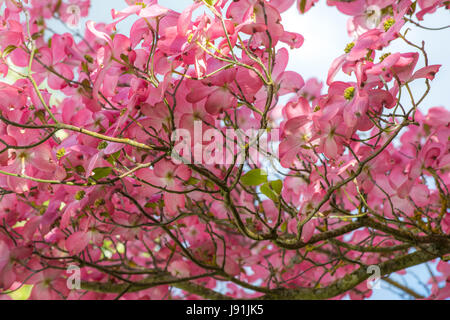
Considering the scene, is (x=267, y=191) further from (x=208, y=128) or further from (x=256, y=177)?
(x=208, y=128)

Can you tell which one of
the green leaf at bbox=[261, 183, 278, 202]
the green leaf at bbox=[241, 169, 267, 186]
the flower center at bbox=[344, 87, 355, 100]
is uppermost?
the flower center at bbox=[344, 87, 355, 100]

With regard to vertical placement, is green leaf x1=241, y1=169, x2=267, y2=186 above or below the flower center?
below

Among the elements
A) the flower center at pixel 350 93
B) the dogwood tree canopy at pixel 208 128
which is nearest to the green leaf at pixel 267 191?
the dogwood tree canopy at pixel 208 128

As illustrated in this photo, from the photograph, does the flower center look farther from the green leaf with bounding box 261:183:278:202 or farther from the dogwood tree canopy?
the green leaf with bounding box 261:183:278:202

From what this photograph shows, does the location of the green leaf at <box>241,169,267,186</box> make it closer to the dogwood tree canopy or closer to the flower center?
the dogwood tree canopy

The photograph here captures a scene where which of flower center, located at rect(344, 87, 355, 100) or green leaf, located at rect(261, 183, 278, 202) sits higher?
flower center, located at rect(344, 87, 355, 100)

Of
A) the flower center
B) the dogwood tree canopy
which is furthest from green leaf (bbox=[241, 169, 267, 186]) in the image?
the flower center

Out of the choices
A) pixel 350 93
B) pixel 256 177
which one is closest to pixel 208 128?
pixel 256 177

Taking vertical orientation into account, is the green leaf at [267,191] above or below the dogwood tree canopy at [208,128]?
below

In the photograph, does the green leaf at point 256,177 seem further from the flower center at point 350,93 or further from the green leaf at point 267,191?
the flower center at point 350,93

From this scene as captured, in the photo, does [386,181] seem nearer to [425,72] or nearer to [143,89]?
[425,72]

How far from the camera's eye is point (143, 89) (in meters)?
0.71
